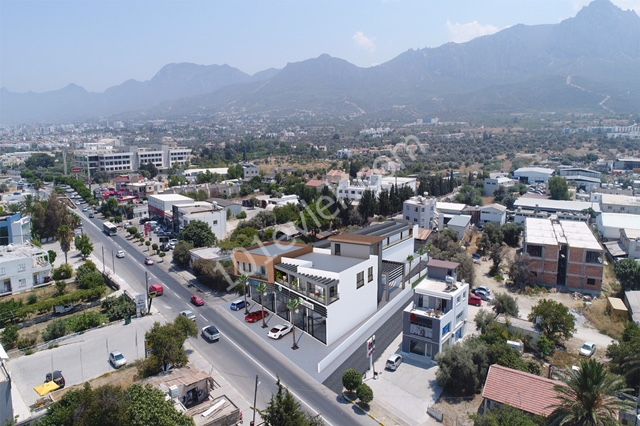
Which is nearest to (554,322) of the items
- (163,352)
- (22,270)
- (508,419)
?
(508,419)

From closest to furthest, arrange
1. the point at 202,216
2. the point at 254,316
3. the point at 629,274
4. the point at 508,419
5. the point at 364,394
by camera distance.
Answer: the point at 508,419 < the point at 364,394 < the point at 254,316 < the point at 629,274 < the point at 202,216

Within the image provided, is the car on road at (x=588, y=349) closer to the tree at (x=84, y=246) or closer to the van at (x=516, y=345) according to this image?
the van at (x=516, y=345)

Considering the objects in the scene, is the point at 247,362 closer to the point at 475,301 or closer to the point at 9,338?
the point at 9,338

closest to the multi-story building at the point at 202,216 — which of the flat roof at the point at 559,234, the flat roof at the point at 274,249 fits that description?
the flat roof at the point at 274,249

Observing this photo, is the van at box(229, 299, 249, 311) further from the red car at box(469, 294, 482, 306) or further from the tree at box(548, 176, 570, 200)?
the tree at box(548, 176, 570, 200)

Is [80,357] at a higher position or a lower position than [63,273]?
lower

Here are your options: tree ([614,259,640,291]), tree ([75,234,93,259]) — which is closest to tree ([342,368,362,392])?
tree ([614,259,640,291])
